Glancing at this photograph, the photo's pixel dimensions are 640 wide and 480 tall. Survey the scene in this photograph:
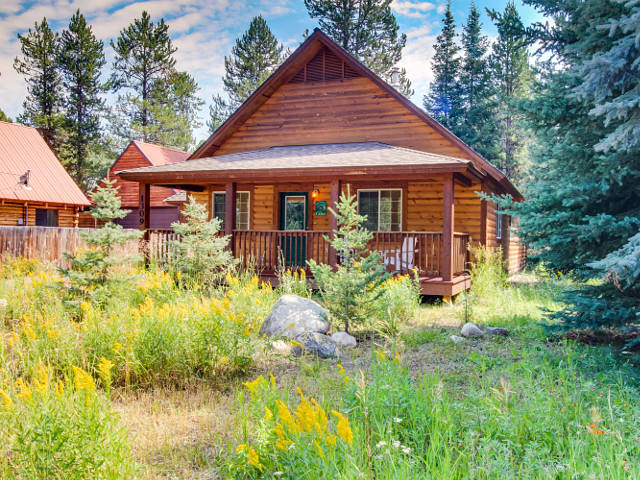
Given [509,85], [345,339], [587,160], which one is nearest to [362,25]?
[509,85]

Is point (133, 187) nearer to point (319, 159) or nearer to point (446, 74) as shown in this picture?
point (319, 159)

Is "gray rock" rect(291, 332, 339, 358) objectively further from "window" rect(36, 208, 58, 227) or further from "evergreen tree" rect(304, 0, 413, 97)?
"evergreen tree" rect(304, 0, 413, 97)

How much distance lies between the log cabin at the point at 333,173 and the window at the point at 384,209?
3cm

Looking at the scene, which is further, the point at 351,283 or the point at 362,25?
the point at 362,25

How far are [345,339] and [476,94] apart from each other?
27489 millimetres

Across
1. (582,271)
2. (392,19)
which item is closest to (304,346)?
(582,271)

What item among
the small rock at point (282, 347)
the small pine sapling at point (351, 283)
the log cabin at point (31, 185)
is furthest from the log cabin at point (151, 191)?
the small rock at point (282, 347)

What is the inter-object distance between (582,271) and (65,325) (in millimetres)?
6120

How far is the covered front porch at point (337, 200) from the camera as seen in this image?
9.54 m

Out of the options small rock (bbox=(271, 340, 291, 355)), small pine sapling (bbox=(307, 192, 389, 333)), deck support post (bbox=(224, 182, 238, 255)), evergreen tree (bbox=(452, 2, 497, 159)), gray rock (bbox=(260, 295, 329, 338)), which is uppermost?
evergreen tree (bbox=(452, 2, 497, 159))

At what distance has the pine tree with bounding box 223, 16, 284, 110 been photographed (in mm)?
31812

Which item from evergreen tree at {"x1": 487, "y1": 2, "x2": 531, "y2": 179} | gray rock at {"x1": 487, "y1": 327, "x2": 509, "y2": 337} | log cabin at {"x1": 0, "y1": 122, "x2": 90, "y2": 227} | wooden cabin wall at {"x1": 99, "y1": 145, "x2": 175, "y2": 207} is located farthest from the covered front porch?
evergreen tree at {"x1": 487, "y1": 2, "x2": 531, "y2": 179}

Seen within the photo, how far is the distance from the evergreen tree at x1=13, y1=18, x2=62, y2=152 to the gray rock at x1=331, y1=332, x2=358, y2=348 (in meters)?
31.8

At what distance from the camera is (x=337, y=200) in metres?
10.5
